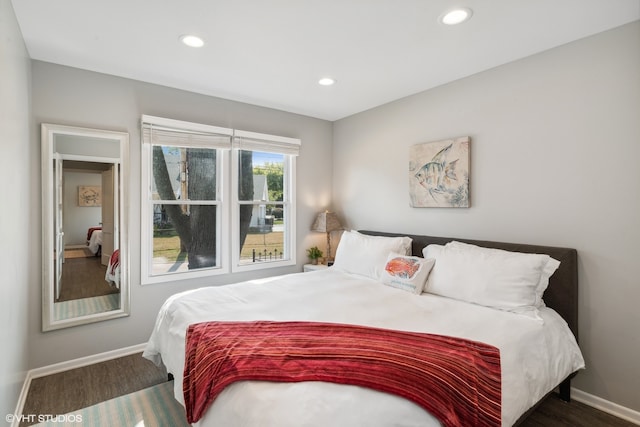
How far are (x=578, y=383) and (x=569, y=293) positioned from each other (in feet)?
2.25

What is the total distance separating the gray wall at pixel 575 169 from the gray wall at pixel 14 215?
3.24 metres

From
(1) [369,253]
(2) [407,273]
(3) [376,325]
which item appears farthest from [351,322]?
(1) [369,253]

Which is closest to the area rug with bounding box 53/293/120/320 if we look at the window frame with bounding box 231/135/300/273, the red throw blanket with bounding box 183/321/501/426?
the window frame with bounding box 231/135/300/273

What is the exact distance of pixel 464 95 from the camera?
3.02m

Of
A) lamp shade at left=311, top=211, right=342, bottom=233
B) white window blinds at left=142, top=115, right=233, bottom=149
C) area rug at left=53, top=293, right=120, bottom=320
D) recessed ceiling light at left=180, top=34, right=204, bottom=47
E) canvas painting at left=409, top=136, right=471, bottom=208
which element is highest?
recessed ceiling light at left=180, top=34, right=204, bottom=47

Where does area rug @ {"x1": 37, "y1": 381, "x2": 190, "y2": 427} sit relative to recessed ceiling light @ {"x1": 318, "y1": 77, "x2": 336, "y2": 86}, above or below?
below

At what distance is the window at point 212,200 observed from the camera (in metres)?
3.25

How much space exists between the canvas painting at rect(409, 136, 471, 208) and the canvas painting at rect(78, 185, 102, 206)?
3.02m

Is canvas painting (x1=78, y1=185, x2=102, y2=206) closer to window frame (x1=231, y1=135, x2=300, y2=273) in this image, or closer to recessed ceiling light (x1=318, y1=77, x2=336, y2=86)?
window frame (x1=231, y1=135, x2=300, y2=273)

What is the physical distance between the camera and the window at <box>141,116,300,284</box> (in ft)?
10.7

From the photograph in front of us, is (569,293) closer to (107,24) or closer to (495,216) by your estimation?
(495,216)

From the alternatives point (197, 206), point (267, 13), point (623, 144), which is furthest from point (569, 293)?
point (197, 206)

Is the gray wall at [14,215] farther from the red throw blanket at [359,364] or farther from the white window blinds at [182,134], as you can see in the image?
the red throw blanket at [359,364]

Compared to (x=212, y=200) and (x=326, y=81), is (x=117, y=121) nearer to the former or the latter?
(x=212, y=200)
